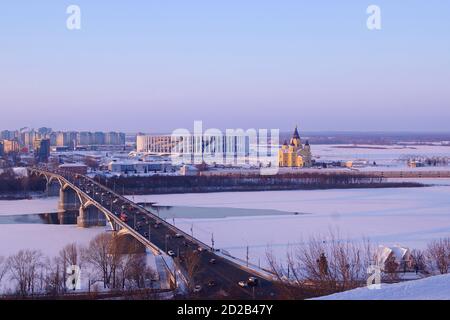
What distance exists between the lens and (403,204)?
963 cm

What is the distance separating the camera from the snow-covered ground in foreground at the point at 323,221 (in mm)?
6070

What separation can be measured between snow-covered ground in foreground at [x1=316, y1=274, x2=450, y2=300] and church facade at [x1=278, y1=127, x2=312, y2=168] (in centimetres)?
1655

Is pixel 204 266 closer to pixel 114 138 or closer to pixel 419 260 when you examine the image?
pixel 419 260

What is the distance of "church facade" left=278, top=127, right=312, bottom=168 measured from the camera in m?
18.5

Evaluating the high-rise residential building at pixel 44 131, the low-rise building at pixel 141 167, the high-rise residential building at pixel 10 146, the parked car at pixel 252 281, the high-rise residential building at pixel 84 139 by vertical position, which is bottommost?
the parked car at pixel 252 281

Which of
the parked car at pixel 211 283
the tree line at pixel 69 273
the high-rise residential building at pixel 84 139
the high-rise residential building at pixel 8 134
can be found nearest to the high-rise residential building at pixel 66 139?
the high-rise residential building at pixel 84 139

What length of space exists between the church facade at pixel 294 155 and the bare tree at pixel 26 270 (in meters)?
13.7

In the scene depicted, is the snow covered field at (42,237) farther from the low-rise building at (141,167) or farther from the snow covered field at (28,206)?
the low-rise building at (141,167)

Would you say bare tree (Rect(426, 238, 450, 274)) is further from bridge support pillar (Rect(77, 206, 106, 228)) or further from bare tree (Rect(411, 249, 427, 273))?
bridge support pillar (Rect(77, 206, 106, 228))

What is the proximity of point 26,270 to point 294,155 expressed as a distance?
14.5m

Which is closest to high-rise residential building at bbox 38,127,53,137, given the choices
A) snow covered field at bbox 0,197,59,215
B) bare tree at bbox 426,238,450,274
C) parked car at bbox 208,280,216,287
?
snow covered field at bbox 0,197,59,215
